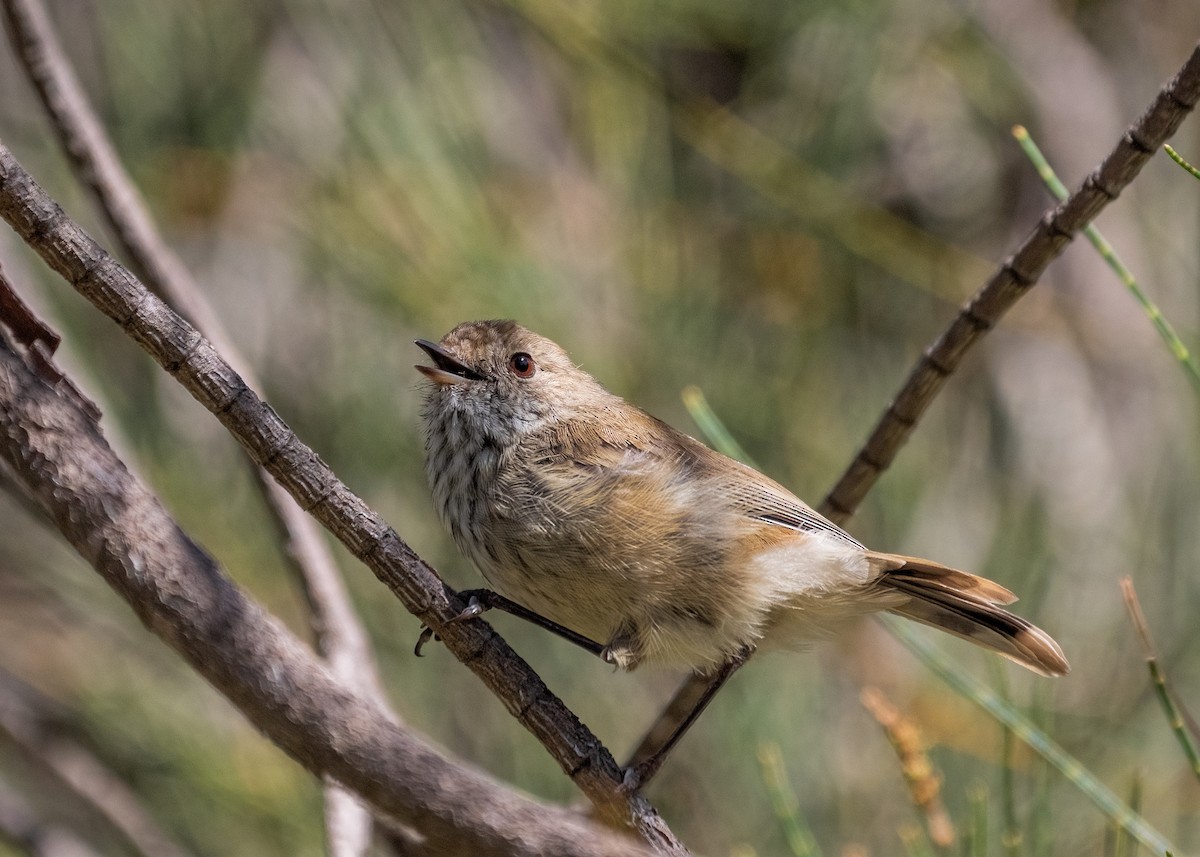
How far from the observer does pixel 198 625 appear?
1405 millimetres

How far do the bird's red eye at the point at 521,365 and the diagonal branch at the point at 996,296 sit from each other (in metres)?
0.73

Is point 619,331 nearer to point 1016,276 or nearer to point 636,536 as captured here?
point 636,536

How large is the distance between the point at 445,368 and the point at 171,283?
0.61 metres

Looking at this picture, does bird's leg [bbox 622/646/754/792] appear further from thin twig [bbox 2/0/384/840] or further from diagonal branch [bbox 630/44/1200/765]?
thin twig [bbox 2/0/384/840]

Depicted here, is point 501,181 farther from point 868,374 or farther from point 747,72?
point 868,374

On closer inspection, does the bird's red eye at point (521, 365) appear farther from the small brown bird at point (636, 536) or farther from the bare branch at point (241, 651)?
the bare branch at point (241, 651)

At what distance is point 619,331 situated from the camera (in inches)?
132

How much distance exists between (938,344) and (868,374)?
1.32 m

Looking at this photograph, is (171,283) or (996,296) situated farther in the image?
(171,283)

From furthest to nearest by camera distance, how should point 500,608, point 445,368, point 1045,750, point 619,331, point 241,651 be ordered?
point 619,331
point 445,368
point 500,608
point 1045,750
point 241,651

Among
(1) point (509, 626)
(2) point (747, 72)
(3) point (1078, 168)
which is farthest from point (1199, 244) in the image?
(1) point (509, 626)

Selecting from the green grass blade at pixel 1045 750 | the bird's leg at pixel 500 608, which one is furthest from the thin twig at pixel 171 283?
the green grass blade at pixel 1045 750

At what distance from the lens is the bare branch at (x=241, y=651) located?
133cm

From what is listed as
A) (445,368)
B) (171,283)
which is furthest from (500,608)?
(171,283)
